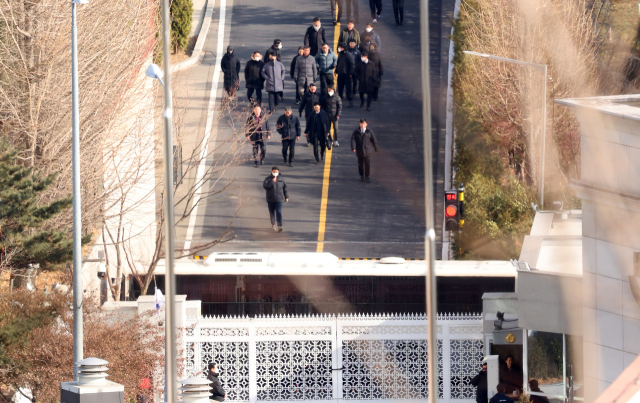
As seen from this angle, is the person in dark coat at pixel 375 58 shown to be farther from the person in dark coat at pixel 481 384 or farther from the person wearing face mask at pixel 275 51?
the person in dark coat at pixel 481 384

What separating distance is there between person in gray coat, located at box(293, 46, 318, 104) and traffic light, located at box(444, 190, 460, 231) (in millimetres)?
8637

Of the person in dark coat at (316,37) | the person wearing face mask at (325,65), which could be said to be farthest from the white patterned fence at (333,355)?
the person in dark coat at (316,37)

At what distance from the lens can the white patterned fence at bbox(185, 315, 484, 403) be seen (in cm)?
1769

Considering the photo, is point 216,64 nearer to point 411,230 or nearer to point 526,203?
point 411,230

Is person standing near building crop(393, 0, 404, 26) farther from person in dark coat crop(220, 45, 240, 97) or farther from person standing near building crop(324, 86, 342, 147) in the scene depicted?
person standing near building crop(324, 86, 342, 147)

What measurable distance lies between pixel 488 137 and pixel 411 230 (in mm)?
3520

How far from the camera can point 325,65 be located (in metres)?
27.1

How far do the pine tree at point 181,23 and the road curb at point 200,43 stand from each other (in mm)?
457

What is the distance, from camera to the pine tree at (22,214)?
561 inches

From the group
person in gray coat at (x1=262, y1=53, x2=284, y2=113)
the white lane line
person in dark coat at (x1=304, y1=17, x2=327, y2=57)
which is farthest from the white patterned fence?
person in dark coat at (x1=304, y1=17, x2=327, y2=57)

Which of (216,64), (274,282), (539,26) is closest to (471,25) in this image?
(539,26)

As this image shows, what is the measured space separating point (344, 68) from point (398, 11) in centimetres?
679

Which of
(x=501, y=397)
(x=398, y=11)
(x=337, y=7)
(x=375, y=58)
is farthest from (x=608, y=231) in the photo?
(x=398, y=11)

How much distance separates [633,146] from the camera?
12523 mm
